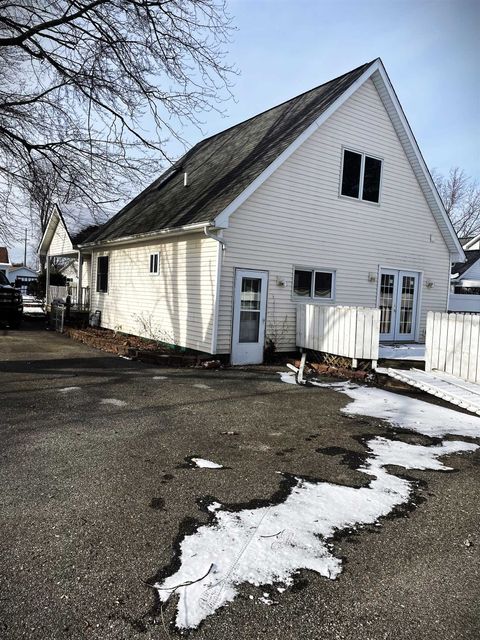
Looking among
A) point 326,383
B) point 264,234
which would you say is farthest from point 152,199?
point 326,383

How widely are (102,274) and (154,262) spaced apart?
496cm

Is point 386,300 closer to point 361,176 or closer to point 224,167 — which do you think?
point 361,176

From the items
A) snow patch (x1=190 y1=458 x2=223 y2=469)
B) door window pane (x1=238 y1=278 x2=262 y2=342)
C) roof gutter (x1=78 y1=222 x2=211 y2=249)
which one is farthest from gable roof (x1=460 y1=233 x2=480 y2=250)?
snow patch (x1=190 y1=458 x2=223 y2=469)

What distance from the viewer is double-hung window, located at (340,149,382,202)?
12.4 m

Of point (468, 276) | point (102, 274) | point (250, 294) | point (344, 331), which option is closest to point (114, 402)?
point (250, 294)

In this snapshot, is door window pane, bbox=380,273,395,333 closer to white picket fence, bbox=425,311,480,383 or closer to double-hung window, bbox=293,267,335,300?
double-hung window, bbox=293,267,335,300

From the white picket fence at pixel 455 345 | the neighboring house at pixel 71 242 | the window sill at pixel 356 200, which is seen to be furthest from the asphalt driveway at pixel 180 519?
the neighboring house at pixel 71 242

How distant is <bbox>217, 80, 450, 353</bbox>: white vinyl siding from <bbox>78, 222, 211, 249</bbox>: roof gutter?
765 mm

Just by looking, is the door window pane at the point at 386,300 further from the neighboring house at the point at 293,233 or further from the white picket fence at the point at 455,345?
the white picket fence at the point at 455,345

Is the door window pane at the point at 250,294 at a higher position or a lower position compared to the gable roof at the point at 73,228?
lower

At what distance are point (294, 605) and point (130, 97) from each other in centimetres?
1235

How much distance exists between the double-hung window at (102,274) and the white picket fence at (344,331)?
8.97m

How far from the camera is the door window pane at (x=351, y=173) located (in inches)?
486

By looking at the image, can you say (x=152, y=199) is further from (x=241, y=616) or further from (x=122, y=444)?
(x=241, y=616)
